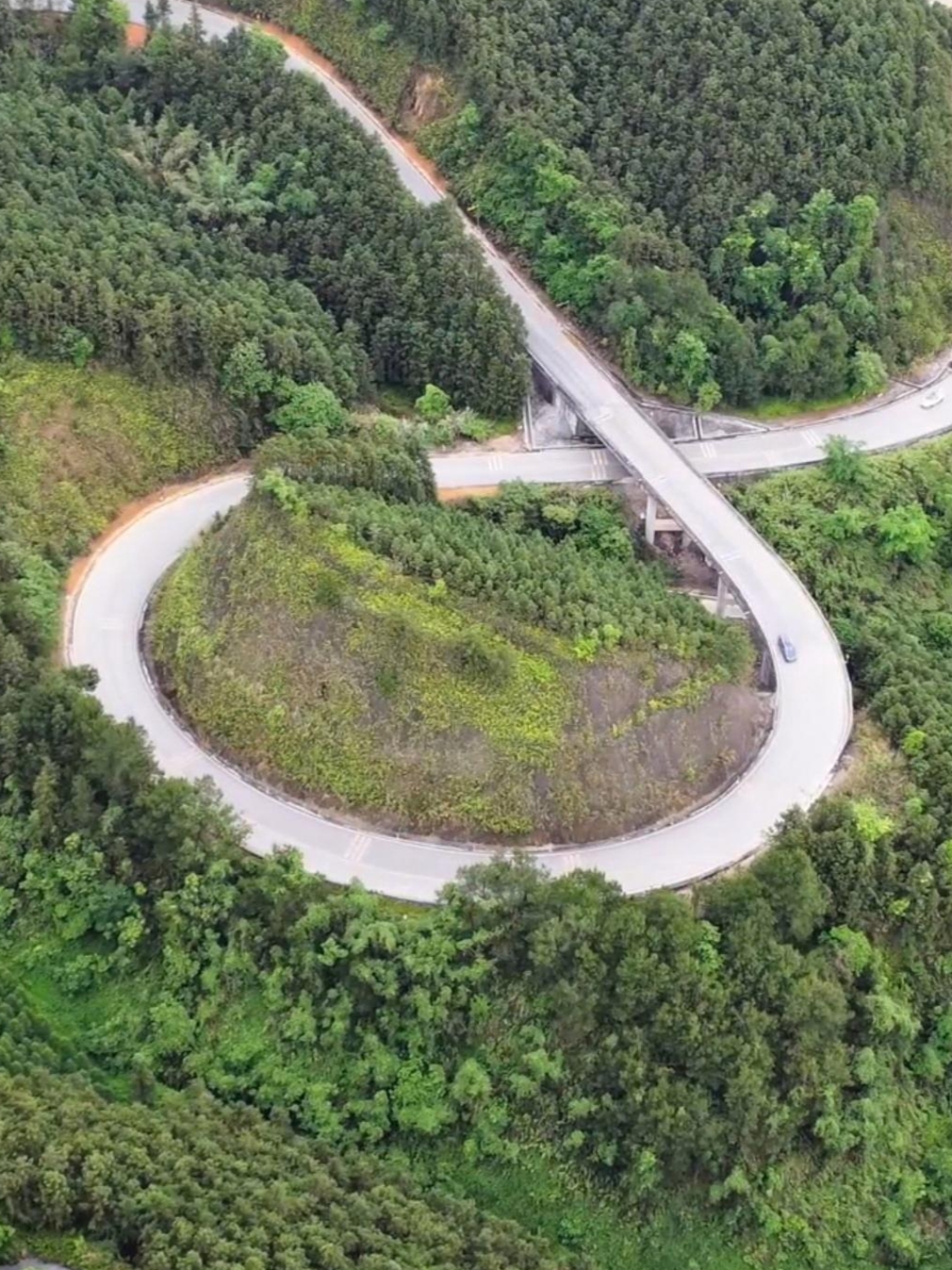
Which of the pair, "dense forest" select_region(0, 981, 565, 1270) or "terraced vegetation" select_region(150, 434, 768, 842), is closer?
"dense forest" select_region(0, 981, 565, 1270)

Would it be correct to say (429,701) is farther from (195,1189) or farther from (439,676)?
(195,1189)

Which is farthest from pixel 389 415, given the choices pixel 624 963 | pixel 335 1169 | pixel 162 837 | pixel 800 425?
pixel 335 1169

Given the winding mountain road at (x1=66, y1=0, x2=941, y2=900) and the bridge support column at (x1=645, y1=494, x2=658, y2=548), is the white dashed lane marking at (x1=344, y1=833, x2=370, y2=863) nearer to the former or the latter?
the winding mountain road at (x1=66, y1=0, x2=941, y2=900)

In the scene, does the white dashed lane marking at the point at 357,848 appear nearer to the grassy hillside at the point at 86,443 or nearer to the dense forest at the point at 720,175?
the grassy hillside at the point at 86,443

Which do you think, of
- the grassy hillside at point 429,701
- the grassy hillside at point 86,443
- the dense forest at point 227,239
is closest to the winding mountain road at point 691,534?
the grassy hillside at point 429,701

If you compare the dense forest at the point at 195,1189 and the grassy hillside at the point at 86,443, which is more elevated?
the grassy hillside at the point at 86,443

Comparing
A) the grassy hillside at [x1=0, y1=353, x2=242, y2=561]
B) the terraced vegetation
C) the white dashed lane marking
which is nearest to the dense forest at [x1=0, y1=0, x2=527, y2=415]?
the grassy hillside at [x1=0, y1=353, x2=242, y2=561]
